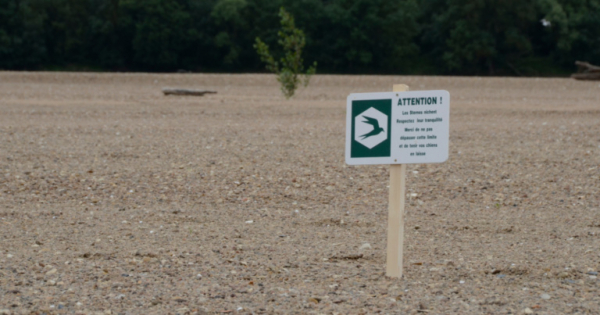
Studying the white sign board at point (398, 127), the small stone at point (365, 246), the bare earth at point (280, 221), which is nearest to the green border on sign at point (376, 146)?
the white sign board at point (398, 127)

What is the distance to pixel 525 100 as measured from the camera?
21.7 meters

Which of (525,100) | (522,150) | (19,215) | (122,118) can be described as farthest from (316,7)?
(19,215)

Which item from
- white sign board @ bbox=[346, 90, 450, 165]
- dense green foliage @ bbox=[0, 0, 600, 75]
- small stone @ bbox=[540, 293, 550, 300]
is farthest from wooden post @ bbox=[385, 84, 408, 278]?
dense green foliage @ bbox=[0, 0, 600, 75]

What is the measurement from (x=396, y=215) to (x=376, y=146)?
0.47 metres

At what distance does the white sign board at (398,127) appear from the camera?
14.0 feet

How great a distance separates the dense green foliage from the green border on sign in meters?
47.5

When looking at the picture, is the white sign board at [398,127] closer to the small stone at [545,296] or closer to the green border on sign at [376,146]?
the green border on sign at [376,146]

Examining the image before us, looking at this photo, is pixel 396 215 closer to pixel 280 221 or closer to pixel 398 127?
pixel 398 127

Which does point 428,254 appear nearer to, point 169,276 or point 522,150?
point 169,276

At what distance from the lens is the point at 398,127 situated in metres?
4.38

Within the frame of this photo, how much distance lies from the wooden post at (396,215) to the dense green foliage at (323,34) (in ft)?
156

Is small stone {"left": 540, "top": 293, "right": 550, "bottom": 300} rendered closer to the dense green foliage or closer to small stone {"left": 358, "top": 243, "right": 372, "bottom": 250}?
small stone {"left": 358, "top": 243, "right": 372, "bottom": 250}

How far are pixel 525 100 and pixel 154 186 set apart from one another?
1642 centimetres

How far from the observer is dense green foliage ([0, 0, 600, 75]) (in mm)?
51688
